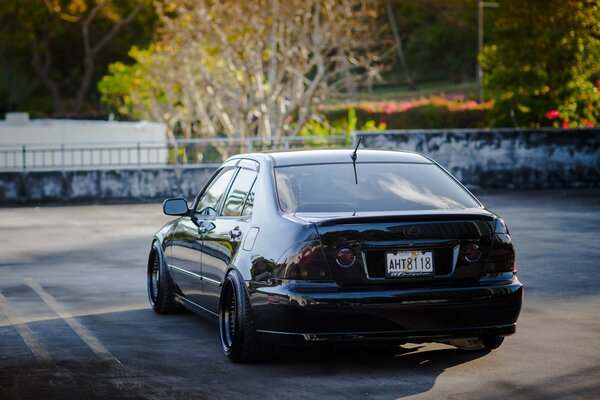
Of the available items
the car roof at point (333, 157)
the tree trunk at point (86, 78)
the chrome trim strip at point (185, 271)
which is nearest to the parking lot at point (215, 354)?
the chrome trim strip at point (185, 271)

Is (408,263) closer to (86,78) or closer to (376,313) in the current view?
(376,313)

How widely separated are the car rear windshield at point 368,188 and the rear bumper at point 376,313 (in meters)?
0.66

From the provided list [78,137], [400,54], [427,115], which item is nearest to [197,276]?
[78,137]

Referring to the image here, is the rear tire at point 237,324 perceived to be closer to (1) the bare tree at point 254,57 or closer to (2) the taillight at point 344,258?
(2) the taillight at point 344,258

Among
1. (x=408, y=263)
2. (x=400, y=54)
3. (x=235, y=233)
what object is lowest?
(x=408, y=263)

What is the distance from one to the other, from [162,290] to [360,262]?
331 cm

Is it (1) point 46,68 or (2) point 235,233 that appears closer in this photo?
(2) point 235,233

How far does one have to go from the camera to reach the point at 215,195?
9664 mm

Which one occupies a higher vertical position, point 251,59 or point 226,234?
point 251,59

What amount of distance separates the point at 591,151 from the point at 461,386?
20.9 metres

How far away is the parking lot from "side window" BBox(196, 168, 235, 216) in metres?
0.92

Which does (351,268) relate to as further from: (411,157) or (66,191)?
(66,191)

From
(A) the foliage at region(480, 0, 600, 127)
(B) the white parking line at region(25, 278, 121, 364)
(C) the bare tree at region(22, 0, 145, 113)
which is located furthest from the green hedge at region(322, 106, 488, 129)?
(B) the white parking line at region(25, 278, 121, 364)

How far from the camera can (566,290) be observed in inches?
466
